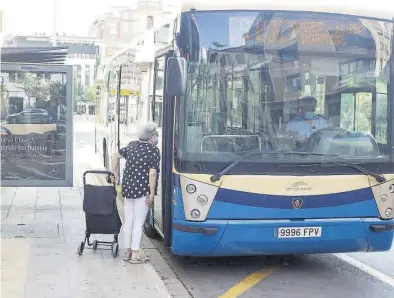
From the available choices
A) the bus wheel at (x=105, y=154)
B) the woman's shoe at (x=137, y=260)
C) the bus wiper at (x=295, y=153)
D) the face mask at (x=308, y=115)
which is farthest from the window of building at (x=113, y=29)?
the bus wiper at (x=295, y=153)

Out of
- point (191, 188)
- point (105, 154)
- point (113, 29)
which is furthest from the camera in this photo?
point (113, 29)

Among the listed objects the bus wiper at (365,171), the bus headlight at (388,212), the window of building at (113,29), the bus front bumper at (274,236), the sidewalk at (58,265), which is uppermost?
the window of building at (113,29)

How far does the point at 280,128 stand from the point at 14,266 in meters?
3.30

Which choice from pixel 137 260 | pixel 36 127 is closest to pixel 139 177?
pixel 137 260

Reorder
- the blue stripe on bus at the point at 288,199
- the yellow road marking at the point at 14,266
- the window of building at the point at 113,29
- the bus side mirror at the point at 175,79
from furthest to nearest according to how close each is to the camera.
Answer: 1. the window of building at the point at 113,29
2. the blue stripe on bus at the point at 288,199
3. the bus side mirror at the point at 175,79
4. the yellow road marking at the point at 14,266

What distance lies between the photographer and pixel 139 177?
703cm

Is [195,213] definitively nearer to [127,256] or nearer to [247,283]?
[247,283]

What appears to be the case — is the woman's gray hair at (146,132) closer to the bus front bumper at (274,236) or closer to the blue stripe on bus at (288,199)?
the bus front bumper at (274,236)

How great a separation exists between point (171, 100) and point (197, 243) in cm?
160

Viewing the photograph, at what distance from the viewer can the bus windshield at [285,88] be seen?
20.6 ft

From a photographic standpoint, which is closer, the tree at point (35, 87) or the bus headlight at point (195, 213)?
the bus headlight at point (195, 213)

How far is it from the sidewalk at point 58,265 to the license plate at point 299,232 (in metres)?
1.33

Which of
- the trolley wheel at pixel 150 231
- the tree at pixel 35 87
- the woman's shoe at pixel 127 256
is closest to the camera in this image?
the woman's shoe at pixel 127 256

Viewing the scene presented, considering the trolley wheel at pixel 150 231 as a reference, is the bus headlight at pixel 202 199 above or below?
above
